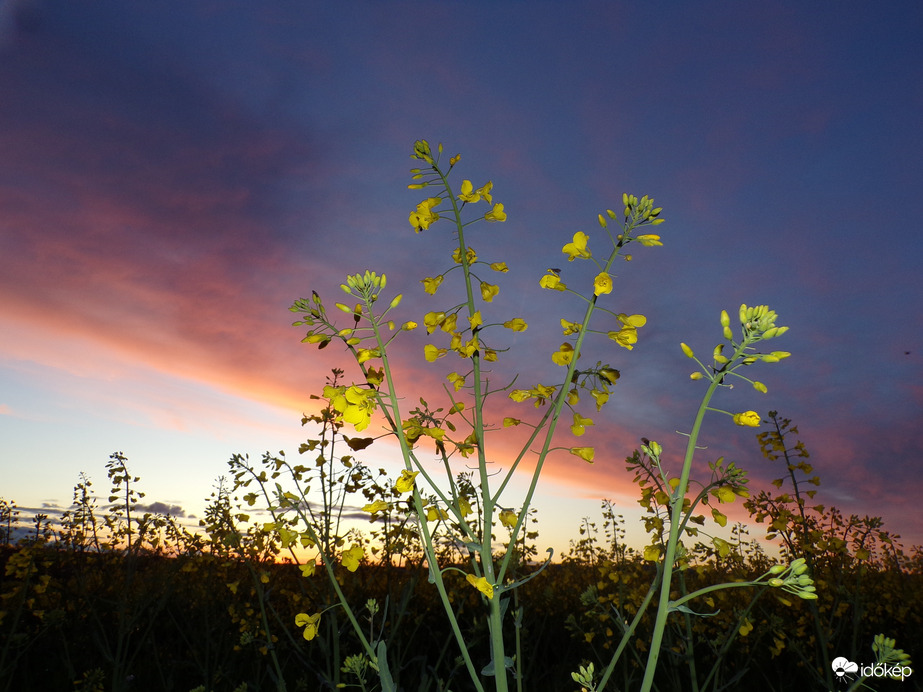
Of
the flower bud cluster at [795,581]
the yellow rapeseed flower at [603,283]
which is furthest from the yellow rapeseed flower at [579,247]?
the flower bud cluster at [795,581]

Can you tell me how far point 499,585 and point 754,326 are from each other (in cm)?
112

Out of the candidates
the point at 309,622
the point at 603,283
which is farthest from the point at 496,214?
the point at 309,622

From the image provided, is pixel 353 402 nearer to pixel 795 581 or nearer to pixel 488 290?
pixel 488 290

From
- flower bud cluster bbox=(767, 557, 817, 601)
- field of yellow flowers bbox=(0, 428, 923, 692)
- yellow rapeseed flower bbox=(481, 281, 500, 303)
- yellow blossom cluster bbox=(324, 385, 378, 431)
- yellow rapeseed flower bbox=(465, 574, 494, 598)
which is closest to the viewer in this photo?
flower bud cluster bbox=(767, 557, 817, 601)

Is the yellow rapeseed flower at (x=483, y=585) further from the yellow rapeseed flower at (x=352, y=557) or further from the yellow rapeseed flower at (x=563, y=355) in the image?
the yellow rapeseed flower at (x=563, y=355)

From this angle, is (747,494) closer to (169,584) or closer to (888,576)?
(169,584)

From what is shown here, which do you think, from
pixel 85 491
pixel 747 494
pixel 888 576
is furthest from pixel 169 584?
pixel 888 576

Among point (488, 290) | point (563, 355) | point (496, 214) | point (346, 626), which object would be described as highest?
point (496, 214)

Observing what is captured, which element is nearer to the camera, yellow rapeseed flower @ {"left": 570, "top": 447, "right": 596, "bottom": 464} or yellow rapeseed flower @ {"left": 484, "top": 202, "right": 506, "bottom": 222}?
yellow rapeseed flower @ {"left": 570, "top": 447, "right": 596, "bottom": 464}

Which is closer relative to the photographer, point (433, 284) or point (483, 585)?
point (483, 585)

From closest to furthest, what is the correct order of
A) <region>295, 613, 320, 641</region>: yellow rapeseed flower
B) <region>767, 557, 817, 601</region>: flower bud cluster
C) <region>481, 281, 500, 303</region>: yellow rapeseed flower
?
1. <region>767, 557, 817, 601</region>: flower bud cluster
2. <region>295, 613, 320, 641</region>: yellow rapeseed flower
3. <region>481, 281, 500, 303</region>: yellow rapeseed flower

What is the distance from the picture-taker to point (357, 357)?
2059 mm

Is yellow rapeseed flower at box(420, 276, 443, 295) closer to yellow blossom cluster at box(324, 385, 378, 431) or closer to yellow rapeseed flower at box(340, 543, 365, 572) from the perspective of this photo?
yellow blossom cluster at box(324, 385, 378, 431)

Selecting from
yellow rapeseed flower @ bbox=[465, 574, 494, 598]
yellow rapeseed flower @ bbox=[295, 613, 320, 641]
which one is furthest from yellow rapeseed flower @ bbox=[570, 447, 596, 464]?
yellow rapeseed flower @ bbox=[295, 613, 320, 641]
